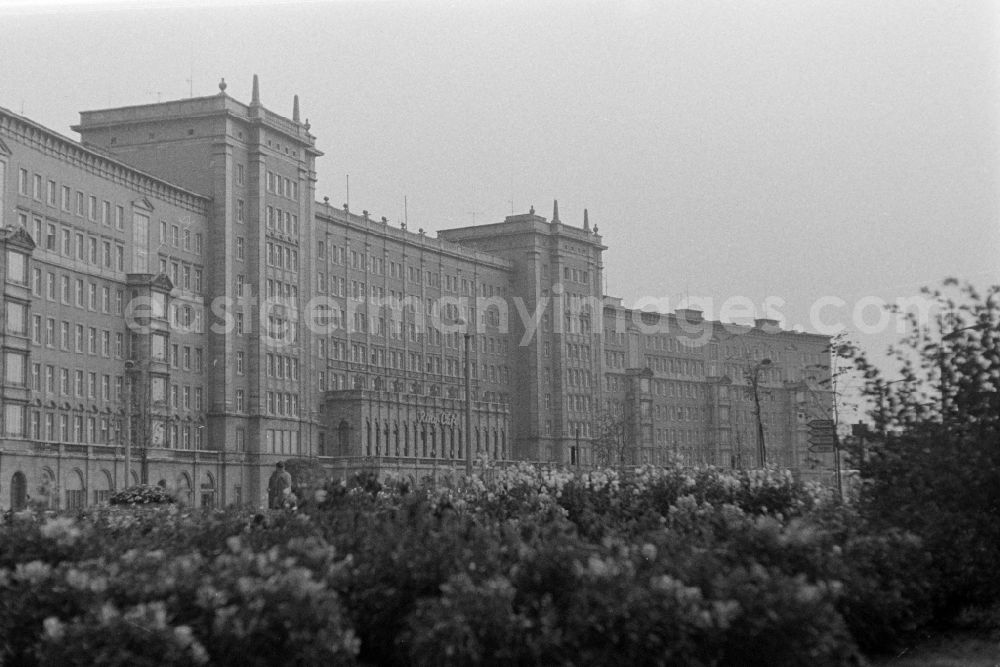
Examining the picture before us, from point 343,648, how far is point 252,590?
0.79 meters

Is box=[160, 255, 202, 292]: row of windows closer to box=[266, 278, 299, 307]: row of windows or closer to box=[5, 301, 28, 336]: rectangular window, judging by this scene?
box=[266, 278, 299, 307]: row of windows

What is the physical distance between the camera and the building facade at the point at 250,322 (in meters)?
75.8

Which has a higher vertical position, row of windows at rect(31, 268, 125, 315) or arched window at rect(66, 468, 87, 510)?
row of windows at rect(31, 268, 125, 315)

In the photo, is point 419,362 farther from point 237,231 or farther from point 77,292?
point 77,292

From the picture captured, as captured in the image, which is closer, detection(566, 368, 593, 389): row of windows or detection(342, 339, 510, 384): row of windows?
detection(342, 339, 510, 384): row of windows

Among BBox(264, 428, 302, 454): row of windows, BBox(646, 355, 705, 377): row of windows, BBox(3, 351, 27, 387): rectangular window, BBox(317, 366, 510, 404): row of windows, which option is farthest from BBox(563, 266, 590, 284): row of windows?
BBox(3, 351, 27, 387): rectangular window

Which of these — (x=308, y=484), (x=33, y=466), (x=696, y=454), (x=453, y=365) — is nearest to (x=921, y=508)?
(x=308, y=484)

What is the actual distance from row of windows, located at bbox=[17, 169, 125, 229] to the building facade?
4.5 inches

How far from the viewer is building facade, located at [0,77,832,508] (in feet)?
249

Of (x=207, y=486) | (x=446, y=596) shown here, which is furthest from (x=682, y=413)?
(x=446, y=596)

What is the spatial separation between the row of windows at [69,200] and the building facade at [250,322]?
0.38ft

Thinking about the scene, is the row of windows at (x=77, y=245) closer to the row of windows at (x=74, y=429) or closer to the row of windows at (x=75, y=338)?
the row of windows at (x=75, y=338)

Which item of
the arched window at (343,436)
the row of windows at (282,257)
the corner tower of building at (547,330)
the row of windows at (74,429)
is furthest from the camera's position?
the corner tower of building at (547,330)

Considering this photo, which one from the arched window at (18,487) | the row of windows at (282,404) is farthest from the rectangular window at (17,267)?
the row of windows at (282,404)
